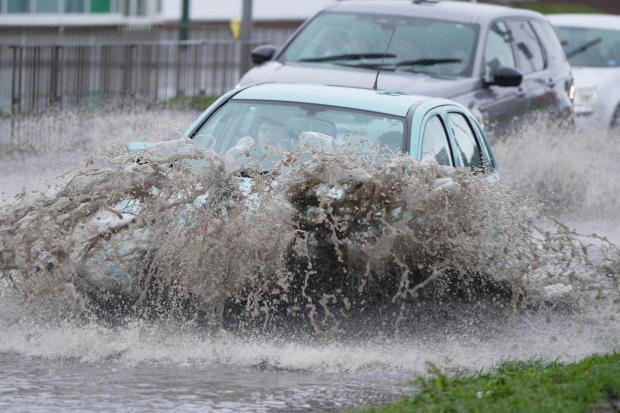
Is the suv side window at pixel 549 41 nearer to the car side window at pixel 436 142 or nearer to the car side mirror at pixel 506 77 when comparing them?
the car side mirror at pixel 506 77

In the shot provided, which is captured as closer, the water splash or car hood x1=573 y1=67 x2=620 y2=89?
the water splash

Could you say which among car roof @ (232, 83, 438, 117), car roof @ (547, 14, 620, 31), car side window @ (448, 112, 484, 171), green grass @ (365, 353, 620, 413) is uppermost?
car roof @ (547, 14, 620, 31)

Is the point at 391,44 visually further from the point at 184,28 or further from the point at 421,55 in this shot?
the point at 184,28

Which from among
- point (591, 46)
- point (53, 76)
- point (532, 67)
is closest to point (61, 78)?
point (53, 76)

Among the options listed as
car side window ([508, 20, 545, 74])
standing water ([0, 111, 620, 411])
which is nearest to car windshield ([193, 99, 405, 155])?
standing water ([0, 111, 620, 411])

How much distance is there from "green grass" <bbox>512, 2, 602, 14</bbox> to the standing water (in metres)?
45.5

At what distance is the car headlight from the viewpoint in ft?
59.2

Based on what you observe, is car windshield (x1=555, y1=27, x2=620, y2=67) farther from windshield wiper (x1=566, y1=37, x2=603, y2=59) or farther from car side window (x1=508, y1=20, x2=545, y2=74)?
car side window (x1=508, y1=20, x2=545, y2=74)

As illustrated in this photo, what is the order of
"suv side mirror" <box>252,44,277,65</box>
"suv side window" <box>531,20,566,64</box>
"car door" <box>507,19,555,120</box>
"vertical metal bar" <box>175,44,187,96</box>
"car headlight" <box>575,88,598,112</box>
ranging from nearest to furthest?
"suv side mirror" <box>252,44,277,65</box>, "car door" <box>507,19,555,120</box>, "suv side window" <box>531,20,566,64</box>, "car headlight" <box>575,88,598,112</box>, "vertical metal bar" <box>175,44,187,96</box>

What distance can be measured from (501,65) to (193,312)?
280 inches

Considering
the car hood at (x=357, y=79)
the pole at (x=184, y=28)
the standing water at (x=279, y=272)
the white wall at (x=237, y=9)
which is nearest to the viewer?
the standing water at (x=279, y=272)

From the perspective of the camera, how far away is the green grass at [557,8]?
5316cm

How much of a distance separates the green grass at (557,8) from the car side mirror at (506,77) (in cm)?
4003

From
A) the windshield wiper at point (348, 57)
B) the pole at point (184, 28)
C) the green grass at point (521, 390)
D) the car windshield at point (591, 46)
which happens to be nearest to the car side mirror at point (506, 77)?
the windshield wiper at point (348, 57)
